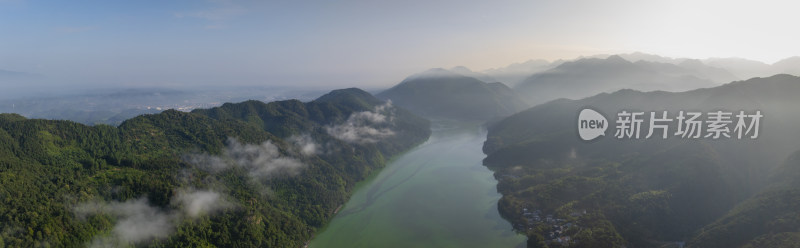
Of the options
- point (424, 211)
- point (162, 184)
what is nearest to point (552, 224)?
point (424, 211)

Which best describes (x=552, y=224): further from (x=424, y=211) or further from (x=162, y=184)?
(x=162, y=184)

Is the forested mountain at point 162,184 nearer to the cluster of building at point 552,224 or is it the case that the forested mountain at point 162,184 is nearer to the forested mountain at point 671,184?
the cluster of building at point 552,224

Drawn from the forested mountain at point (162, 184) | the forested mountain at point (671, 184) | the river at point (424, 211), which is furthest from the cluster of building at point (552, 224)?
the forested mountain at point (162, 184)

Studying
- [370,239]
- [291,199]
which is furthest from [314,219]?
[370,239]

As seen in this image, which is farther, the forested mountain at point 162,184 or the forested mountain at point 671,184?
the forested mountain at point 671,184

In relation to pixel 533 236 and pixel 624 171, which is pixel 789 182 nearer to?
pixel 624 171

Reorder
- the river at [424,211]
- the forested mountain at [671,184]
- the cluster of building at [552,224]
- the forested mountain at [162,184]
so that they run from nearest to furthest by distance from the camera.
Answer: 1. the forested mountain at [162,184]
2. the forested mountain at [671,184]
3. the cluster of building at [552,224]
4. the river at [424,211]

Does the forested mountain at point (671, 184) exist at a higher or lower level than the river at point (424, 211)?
higher
